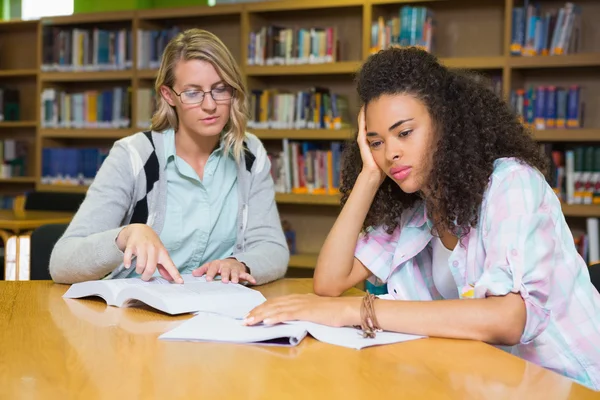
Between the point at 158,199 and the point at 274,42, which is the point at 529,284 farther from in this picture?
the point at 274,42

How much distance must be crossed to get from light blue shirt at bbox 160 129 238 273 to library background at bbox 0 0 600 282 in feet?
6.82

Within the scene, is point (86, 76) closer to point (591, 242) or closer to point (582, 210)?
point (582, 210)

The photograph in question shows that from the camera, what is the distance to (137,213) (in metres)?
1.97

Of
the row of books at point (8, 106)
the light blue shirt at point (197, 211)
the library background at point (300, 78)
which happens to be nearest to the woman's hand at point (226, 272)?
the light blue shirt at point (197, 211)

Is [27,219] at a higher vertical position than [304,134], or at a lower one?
lower

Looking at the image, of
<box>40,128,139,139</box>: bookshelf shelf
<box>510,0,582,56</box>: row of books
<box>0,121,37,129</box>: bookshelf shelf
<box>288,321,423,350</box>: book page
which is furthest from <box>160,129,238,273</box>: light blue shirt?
<box>0,121,37,129</box>: bookshelf shelf

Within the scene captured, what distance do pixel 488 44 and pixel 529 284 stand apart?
141 inches

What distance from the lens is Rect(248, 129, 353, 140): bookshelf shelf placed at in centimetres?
460

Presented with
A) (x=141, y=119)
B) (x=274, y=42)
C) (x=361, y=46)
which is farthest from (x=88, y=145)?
(x=361, y=46)

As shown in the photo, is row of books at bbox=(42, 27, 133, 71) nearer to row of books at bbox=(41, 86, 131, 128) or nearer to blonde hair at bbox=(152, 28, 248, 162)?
row of books at bbox=(41, 86, 131, 128)

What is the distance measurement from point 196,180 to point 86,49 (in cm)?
389

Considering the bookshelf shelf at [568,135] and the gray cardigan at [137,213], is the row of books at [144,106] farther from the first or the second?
the gray cardigan at [137,213]

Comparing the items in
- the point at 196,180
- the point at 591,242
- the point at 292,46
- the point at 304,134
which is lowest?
the point at 591,242

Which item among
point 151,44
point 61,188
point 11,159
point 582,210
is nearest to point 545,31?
point 582,210
